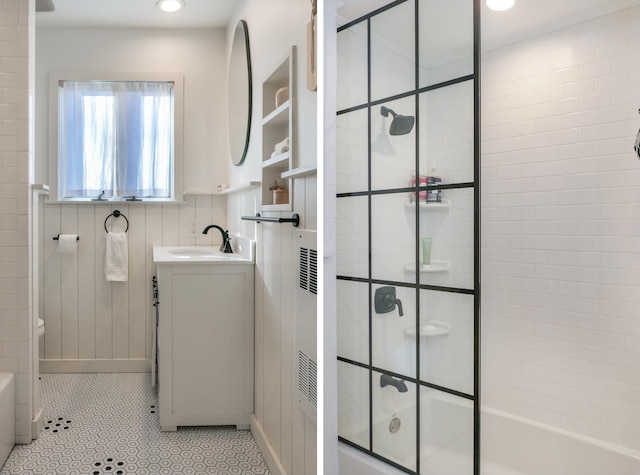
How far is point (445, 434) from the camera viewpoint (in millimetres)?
347

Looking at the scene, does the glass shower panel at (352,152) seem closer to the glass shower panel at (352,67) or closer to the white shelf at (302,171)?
the glass shower panel at (352,67)

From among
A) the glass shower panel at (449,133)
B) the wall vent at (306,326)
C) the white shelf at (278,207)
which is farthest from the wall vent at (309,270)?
the glass shower panel at (449,133)

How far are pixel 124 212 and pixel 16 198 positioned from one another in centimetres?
55

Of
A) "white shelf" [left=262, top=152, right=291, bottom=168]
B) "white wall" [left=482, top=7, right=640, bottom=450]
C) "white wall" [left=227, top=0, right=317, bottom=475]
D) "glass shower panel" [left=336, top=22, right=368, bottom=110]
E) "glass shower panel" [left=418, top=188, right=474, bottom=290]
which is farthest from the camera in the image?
"white shelf" [left=262, top=152, right=291, bottom=168]

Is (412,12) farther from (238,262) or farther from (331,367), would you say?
(238,262)

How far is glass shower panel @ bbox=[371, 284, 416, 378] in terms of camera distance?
366 millimetres

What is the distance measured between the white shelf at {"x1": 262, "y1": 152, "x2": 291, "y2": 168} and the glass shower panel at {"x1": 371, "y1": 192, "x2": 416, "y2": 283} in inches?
15.2

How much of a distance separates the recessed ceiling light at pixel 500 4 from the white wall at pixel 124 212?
51 cm

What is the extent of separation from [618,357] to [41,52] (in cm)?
124

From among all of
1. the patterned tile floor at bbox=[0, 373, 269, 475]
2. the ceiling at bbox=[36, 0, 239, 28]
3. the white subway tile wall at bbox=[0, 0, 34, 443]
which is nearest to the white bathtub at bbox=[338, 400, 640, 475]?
the patterned tile floor at bbox=[0, 373, 269, 475]

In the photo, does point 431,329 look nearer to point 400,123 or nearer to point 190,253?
point 400,123

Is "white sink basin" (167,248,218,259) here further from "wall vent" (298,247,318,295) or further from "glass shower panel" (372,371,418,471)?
"glass shower panel" (372,371,418,471)

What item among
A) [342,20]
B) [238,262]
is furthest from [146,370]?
[342,20]

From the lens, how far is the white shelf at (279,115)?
2.45 feet
